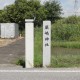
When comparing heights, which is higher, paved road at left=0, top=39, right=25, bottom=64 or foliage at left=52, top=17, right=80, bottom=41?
foliage at left=52, top=17, right=80, bottom=41

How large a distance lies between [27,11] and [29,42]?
42873 mm

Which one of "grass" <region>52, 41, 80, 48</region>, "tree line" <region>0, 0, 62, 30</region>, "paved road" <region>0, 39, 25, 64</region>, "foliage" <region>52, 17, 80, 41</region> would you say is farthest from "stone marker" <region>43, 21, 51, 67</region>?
"tree line" <region>0, 0, 62, 30</region>

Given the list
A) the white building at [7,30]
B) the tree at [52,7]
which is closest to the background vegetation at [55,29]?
the tree at [52,7]

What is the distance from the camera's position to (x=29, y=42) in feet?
35.0

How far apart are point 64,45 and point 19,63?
880cm

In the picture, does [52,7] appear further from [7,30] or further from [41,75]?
[41,75]

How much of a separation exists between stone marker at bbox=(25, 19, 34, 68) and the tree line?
40.1 m

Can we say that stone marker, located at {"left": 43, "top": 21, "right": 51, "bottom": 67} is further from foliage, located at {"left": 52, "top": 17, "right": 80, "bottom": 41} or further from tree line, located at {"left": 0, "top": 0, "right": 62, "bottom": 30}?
tree line, located at {"left": 0, "top": 0, "right": 62, "bottom": 30}

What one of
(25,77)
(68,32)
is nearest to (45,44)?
(25,77)

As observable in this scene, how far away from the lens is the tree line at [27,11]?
51847 mm

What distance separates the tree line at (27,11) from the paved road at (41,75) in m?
41.3

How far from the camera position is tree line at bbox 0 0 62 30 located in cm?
5185

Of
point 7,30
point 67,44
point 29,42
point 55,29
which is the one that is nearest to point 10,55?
point 29,42

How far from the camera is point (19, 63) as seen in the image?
37.9ft
